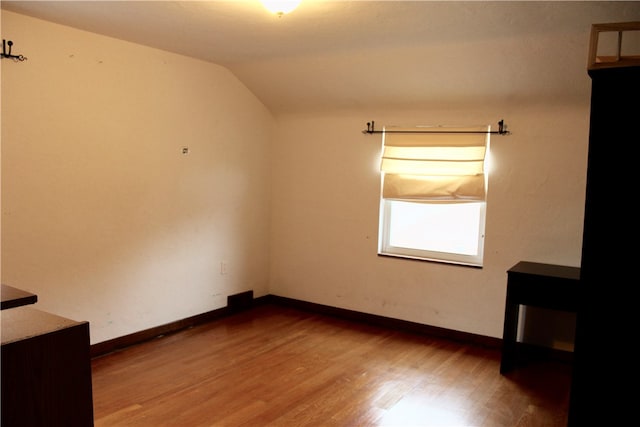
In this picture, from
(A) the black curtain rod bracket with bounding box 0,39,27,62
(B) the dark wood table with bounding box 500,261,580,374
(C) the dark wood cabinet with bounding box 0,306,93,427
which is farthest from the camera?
(B) the dark wood table with bounding box 500,261,580,374

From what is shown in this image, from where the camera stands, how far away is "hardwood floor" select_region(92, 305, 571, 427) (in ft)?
8.86

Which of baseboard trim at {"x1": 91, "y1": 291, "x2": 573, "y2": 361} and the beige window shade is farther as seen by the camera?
the beige window shade

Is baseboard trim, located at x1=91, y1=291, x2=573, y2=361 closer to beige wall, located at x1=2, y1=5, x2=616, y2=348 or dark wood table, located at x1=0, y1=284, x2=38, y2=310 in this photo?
beige wall, located at x1=2, y1=5, x2=616, y2=348

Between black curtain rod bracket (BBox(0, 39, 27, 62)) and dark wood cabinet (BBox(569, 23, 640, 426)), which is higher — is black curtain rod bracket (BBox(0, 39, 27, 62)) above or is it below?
above

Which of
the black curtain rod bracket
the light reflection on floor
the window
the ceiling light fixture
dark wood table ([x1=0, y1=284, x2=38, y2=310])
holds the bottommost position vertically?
the light reflection on floor

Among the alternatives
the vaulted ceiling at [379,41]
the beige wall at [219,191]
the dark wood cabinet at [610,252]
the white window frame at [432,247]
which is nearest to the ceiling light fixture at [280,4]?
the vaulted ceiling at [379,41]

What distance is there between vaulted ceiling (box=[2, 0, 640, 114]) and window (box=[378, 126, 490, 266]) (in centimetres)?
30

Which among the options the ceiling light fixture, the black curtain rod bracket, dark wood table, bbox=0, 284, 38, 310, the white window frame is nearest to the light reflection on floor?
the white window frame

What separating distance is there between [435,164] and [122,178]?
8.21 ft

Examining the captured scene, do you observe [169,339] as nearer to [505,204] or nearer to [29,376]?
[29,376]

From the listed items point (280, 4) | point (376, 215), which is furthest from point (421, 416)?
point (280, 4)

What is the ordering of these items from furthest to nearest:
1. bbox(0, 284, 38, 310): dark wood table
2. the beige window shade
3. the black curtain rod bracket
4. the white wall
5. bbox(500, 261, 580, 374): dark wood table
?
1. the beige window shade
2. bbox(500, 261, 580, 374): dark wood table
3. the white wall
4. the black curtain rod bracket
5. bbox(0, 284, 38, 310): dark wood table

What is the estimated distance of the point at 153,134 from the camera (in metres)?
3.77

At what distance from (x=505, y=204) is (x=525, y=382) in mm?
1345
